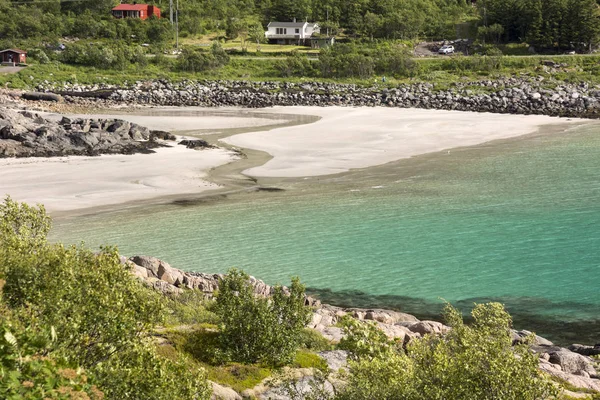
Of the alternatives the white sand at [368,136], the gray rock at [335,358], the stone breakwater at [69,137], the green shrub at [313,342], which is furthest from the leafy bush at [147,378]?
the stone breakwater at [69,137]

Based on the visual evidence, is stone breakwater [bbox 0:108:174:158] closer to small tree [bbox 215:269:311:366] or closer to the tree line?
small tree [bbox 215:269:311:366]

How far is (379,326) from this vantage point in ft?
65.2

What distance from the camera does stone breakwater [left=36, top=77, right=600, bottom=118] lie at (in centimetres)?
8350

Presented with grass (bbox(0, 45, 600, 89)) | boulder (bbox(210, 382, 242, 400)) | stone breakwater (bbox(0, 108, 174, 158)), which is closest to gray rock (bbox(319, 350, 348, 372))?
boulder (bbox(210, 382, 242, 400))

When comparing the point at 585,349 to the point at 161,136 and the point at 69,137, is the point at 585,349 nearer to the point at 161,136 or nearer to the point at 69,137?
the point at 69,137

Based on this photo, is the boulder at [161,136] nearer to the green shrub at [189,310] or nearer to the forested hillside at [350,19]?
the green shrub at [189,310]

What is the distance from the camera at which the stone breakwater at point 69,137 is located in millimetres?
51562

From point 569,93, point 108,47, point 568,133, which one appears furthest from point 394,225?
point 108,47

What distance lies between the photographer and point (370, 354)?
45.1 ft

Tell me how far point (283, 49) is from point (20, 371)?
129 metres

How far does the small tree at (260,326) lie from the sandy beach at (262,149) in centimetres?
2276

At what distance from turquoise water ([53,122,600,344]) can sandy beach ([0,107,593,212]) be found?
3.85 meters

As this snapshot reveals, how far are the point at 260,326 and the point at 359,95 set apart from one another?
253ft

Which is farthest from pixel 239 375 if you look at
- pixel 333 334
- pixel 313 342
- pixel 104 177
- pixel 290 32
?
pixel 290 32
